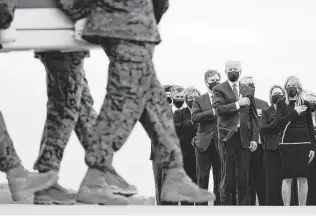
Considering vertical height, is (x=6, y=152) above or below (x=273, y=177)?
above

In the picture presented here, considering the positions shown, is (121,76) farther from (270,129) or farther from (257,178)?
(257,178)

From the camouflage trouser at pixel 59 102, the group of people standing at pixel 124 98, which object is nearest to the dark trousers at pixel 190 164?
the camouflage trouser at pixel 59 102

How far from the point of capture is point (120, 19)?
469cm

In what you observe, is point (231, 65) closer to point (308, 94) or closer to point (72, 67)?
point (308, 94)

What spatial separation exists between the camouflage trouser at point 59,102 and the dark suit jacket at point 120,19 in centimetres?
70

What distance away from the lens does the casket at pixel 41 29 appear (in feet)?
15.4

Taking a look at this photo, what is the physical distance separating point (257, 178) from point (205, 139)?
3.70ft

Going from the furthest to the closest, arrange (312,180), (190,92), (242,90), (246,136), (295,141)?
A: (312,180) < (190,92) < (295,141) < (242,90) < (246,136)

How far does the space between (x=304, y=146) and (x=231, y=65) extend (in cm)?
110

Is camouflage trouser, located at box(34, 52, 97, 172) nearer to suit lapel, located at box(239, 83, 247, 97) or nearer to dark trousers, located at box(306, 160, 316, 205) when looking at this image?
suit lapel, located at box(239, 83, 247, 97)

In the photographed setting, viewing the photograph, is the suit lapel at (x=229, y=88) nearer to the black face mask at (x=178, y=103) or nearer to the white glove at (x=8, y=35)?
the black face mask at (x=178, y=103)

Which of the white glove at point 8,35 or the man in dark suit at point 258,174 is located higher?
the white glove at point 8,35

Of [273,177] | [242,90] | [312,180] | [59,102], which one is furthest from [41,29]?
[312,180]

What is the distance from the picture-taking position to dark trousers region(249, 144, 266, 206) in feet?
34.7
